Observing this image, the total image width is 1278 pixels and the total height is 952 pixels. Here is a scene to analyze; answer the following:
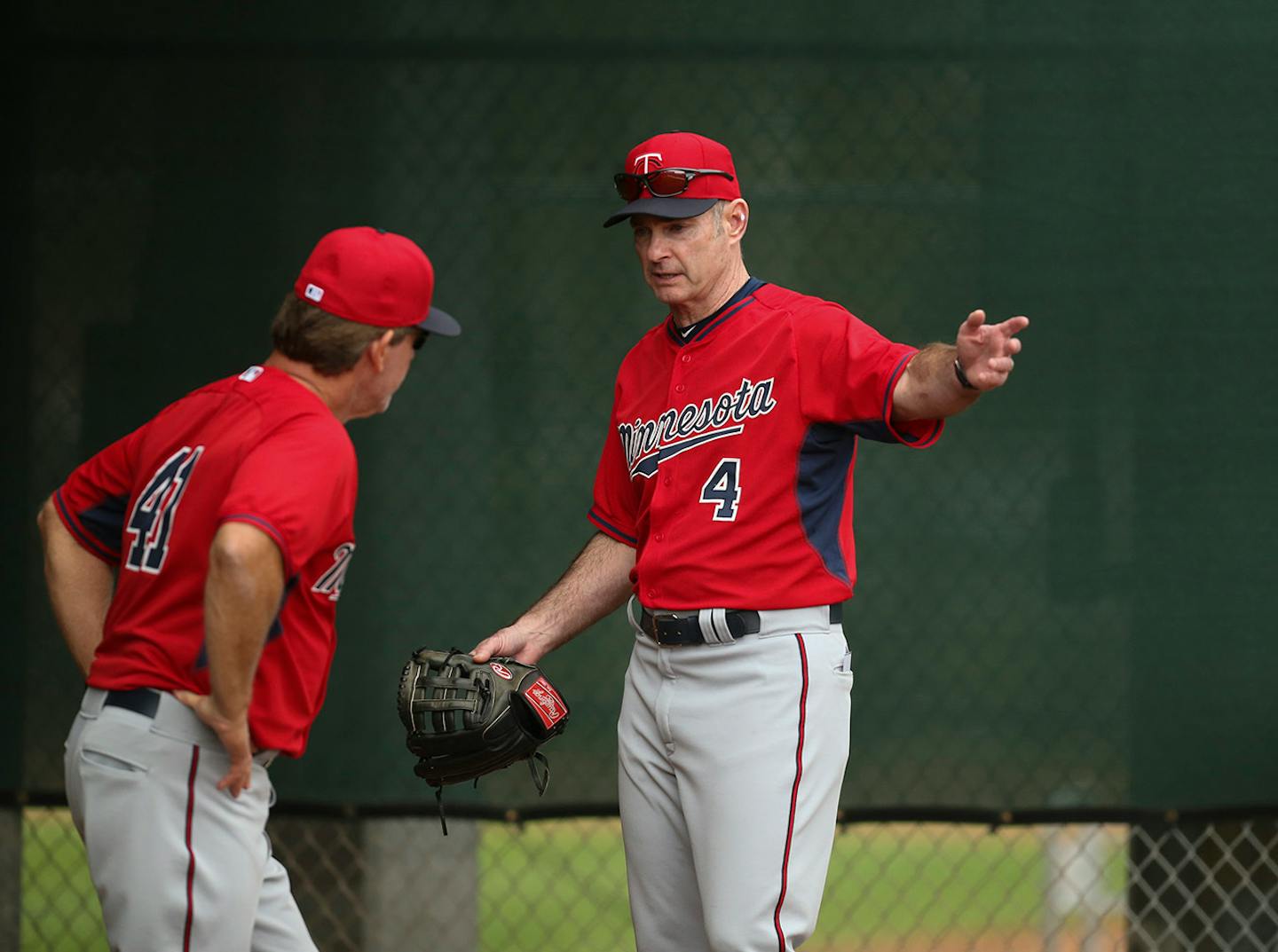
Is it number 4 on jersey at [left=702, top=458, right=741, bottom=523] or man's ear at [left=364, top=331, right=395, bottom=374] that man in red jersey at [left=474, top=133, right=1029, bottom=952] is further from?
man's ear at [left=364, top=331, right=395, bottom=374]

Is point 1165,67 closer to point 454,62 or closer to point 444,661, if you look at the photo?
point 454,62

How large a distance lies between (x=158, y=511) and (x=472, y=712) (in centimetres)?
75

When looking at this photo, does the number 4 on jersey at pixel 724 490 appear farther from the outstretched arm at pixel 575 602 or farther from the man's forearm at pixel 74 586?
the man's forearm at pixel 74 586

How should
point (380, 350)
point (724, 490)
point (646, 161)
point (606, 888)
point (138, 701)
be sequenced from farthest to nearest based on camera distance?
point (606, 888) → point (646, 161) → point (724, 490) → point (380, 350) → point (138, 701)

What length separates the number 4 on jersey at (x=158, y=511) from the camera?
2.11 m

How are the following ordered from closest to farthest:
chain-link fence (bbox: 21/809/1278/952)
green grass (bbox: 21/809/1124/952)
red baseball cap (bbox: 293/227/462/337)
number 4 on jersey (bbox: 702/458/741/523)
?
red baseball cap (bbox: 293/227/462/337), number 4 on jersey (bbox: 702/458/741/523), chain-link fence (bbox: 21/809/1278/952), green grass (bbox: 21/809/1124/952)

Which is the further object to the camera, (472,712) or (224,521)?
(472,712)

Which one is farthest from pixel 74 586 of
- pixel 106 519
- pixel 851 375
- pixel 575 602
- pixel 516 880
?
pixel 516 880

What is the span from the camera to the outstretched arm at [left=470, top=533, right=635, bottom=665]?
2.84 m

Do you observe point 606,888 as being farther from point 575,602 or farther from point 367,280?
point 367,280

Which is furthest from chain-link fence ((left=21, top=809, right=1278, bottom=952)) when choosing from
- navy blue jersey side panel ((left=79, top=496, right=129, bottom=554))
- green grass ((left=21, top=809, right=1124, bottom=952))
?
navy blue jersey side panel ((left=79, top=496, right=129, bottom=554))

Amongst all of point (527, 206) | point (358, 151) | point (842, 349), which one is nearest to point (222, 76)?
point (358, 151)

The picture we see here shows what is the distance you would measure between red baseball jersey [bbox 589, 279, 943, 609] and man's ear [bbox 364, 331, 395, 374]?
621 millimetres

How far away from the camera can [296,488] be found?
79.1 inches
